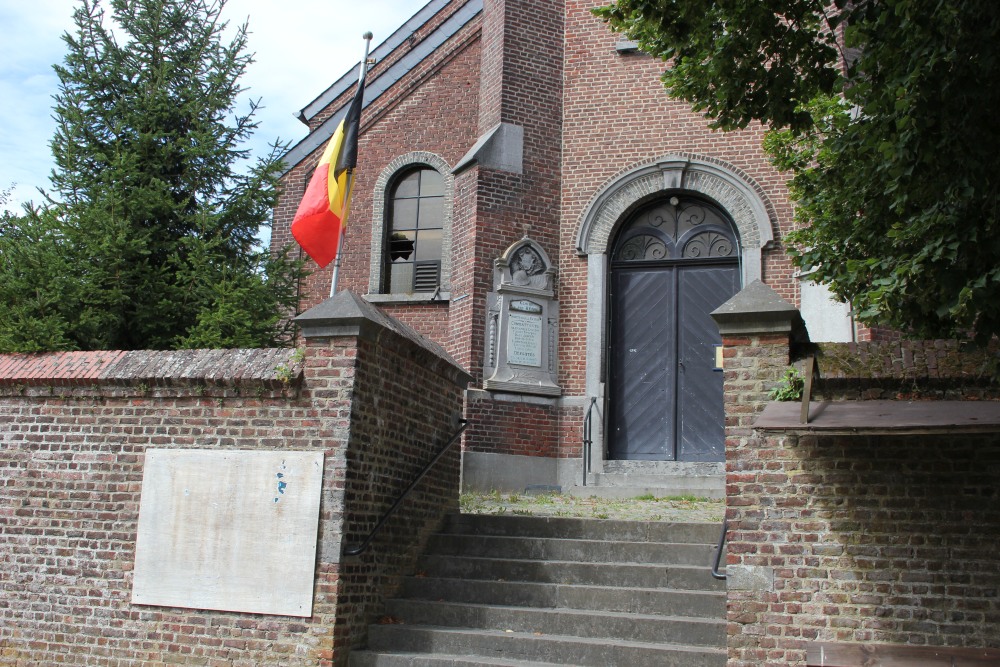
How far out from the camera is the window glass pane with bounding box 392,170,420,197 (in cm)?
1548

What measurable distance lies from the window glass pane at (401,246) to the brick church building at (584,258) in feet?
0.78

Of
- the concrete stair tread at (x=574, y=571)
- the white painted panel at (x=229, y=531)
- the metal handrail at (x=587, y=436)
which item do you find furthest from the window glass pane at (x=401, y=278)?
the white painted panel at (x=229, y=531)

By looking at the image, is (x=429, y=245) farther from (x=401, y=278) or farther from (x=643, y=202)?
(x=643, y=202)

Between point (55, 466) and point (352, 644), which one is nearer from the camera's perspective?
point (352, 644)

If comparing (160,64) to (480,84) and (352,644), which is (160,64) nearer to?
(480,84)

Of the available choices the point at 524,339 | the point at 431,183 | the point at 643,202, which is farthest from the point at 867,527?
the point at 431,183

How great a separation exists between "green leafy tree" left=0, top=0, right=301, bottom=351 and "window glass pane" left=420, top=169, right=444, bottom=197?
4645 millimetres

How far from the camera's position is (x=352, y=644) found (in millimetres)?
7148

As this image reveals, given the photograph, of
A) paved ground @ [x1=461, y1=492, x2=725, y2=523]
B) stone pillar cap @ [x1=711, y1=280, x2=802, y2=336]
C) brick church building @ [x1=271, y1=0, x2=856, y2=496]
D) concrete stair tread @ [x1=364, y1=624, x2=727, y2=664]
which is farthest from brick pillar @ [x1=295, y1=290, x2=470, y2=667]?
brick church building @ [x1=271, y1=0, x2=856, y2=496]

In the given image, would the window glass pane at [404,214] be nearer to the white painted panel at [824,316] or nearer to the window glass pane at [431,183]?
the window glass pane at [431,183]

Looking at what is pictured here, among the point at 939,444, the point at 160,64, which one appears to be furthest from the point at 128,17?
the point at 939,444

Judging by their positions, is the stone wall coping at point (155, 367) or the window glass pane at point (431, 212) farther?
the window glass pane at point (431, 212)

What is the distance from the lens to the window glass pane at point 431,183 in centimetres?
1528

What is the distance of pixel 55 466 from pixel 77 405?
506mm
